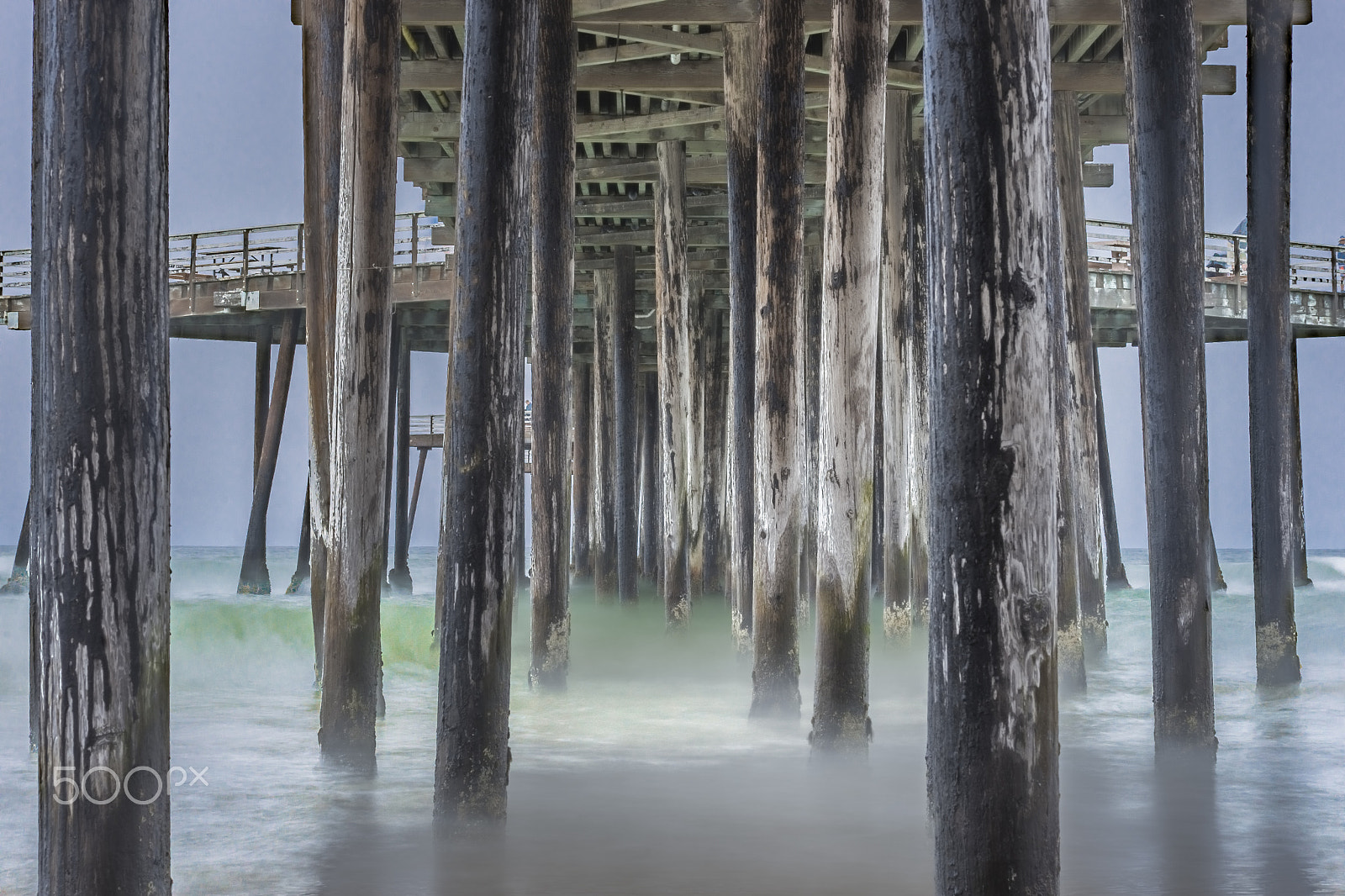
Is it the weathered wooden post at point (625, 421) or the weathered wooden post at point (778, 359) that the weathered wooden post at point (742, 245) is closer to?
the weathered wooden post at point (778, 359)

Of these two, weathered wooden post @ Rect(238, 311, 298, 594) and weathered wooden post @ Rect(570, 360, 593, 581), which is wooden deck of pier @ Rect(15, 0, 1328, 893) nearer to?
weathered wooden post @ Rect(238, 311, 298, 594)

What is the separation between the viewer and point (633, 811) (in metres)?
4.25

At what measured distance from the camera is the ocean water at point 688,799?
3.51 metres

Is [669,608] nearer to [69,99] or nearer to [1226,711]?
[1226,711]

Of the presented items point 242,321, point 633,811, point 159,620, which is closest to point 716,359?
point 242,321

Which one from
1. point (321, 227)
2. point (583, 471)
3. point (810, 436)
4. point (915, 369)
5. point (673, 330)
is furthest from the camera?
point (583, 471)

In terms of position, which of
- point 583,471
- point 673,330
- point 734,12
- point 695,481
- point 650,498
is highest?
point 734,12

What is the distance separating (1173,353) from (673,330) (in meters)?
6.03

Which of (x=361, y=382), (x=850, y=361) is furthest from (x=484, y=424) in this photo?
(x=850, y=361)

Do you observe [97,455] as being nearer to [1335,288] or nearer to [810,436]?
[810,436]

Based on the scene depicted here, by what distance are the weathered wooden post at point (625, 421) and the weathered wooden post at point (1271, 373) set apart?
22.5ft

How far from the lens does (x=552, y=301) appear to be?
7102 mm

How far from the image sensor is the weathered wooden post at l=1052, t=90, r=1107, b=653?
7773 millimetres

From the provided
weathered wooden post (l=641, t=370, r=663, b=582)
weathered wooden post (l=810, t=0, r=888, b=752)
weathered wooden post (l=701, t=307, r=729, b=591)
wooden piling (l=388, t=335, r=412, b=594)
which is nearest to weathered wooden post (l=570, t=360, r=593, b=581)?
weathered wooden post (l=641, t=370, r=663, b=582)
